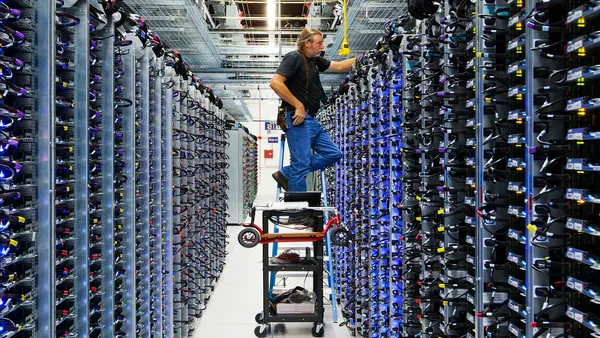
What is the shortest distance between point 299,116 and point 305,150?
32cm

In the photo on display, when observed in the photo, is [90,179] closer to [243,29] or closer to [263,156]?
[243,29]

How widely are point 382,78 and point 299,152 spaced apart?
36.6 inches

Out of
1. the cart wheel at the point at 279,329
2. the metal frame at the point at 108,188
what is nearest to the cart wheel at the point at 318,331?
the cart wheel at the point at 279,329

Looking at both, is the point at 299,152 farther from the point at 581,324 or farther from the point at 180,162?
the point at 581,324

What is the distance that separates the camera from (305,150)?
4516mm

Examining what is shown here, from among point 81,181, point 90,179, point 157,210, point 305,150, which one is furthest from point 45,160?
point 305,150

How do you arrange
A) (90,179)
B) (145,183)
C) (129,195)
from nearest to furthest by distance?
(90,179)
(129,195)
(145,183)

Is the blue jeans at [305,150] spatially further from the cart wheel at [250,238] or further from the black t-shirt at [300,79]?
the cart wheel at [250,238]

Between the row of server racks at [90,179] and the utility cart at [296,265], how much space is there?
861 millimetres

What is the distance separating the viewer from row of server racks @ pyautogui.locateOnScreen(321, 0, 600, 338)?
195cm

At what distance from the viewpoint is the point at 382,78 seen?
427 cm

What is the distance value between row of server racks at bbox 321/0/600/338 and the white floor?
1.61 metres

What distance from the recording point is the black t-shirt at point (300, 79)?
436cm

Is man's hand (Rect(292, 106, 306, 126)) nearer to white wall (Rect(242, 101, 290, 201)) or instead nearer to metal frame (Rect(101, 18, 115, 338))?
metal frame (Rect(101, 18, 115, 338))
